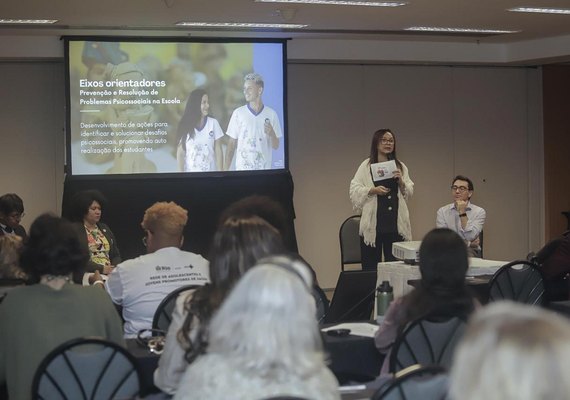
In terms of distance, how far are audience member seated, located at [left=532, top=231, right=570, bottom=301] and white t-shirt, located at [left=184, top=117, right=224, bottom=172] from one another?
3.94m

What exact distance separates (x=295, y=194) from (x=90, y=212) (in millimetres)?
3741

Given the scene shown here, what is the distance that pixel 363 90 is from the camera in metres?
10.5

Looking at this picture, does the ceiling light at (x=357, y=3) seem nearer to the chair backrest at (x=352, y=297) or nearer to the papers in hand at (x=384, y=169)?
the papers in hand at (x=384, y=169)

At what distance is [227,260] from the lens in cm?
288

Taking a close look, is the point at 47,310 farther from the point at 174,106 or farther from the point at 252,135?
the point at 252,135

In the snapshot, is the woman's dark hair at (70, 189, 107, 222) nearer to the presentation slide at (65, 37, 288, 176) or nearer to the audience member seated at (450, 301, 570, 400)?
the presentation slide at (65, 37, 288, 176)

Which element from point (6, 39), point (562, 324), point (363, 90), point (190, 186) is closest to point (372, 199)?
point (190, 186)

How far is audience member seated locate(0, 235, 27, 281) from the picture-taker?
4504 millimetres

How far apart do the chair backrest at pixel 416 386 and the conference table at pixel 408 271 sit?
3232mm

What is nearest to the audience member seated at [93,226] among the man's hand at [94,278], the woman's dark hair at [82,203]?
the woman's dark hair at [82,203]

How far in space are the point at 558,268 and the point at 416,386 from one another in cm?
388

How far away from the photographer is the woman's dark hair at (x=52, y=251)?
3526 mm

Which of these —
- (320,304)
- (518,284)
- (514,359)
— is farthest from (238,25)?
(514,359)

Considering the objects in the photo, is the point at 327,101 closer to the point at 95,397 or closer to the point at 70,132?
the point at 70,132
